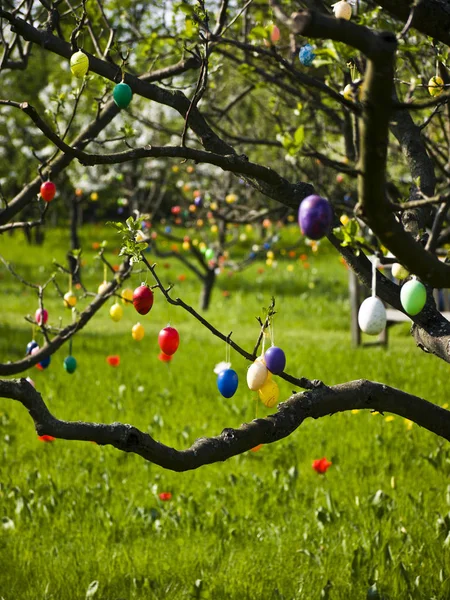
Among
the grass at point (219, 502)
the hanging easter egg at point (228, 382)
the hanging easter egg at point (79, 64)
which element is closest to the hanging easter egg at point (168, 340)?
the hanging easter egg at point (228, 382)

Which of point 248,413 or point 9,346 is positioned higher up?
point 9,346

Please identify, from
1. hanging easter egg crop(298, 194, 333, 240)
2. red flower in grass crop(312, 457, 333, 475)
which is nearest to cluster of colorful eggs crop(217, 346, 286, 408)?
hanging easter egg crop(298, 194, 333, 240)

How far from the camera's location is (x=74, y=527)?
404 centimetres

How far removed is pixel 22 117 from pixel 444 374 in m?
16.0

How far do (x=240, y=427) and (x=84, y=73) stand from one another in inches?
50.0

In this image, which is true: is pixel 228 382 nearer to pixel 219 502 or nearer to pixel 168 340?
pixel 168 340

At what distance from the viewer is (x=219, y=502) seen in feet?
14.0

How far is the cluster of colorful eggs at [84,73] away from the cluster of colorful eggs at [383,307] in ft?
3.62

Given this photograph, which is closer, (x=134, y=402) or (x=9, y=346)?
(x=134, y=402)

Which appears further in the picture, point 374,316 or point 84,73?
point 84,73

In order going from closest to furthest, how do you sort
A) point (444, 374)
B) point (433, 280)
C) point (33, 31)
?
point (433, 280) < point (33, 31) < point (444, 374)

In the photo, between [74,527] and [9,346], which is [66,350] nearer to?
[9,346]

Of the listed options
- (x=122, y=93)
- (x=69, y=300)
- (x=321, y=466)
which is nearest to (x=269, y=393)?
(x=122, y=93)

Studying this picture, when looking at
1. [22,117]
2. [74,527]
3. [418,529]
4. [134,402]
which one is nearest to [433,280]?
[418,529]
